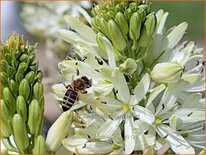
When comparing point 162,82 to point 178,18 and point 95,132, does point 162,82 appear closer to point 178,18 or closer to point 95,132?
point 95,132

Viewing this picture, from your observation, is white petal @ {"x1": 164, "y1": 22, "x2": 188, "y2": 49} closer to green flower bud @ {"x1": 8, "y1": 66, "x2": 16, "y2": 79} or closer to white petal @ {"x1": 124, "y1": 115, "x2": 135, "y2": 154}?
white petal @ {"x1": 124, "y1": 115, "x2": 135, "y2": 154}

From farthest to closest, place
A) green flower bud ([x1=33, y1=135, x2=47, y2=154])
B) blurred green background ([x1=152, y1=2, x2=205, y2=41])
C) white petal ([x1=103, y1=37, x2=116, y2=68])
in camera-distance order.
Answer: blurred green background ([x1=152, y1=2, x2=205, y2=41]) → white petal ([x1=103, y1=37, x2=116, y2=68]) → green flower bud ([x1=33, y1=135, x2=47, y2=154])

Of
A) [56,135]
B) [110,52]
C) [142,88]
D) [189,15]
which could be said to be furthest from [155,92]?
[189,15]

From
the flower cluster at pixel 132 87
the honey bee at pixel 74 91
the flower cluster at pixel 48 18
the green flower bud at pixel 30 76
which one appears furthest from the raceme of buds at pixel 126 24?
the flower cluster at pixel 48 18

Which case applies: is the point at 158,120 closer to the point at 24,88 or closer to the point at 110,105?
the point at 110,105

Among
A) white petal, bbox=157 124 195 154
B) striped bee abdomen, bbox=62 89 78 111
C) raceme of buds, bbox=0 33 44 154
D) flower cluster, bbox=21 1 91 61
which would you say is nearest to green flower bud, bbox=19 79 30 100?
raceme of buds, bbox=0 33 44 154

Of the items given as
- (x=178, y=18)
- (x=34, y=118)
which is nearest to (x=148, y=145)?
(x=34, y=118)
